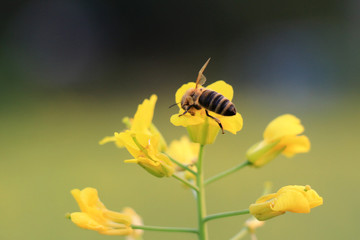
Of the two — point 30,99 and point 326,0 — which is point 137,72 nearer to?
point 30,99

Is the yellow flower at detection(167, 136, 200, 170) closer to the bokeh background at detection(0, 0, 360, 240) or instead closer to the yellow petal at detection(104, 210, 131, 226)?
the yellow petal at detection(104, 210, 131, 226)

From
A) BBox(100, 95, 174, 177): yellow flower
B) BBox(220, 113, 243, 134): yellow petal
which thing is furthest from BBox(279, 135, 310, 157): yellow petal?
BBox(100, 95, 174, 177): yellow flower

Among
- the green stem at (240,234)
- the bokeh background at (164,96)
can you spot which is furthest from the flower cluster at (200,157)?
the bokeh background at (164,96)

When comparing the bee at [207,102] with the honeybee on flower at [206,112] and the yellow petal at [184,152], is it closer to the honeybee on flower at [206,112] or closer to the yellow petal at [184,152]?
the honeybee on flower at [206,112]

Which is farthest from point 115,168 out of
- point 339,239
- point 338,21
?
point 338,21

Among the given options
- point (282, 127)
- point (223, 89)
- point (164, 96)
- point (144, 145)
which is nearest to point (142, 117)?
point (144, 145)

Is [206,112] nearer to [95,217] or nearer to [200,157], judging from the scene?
[200,157]
